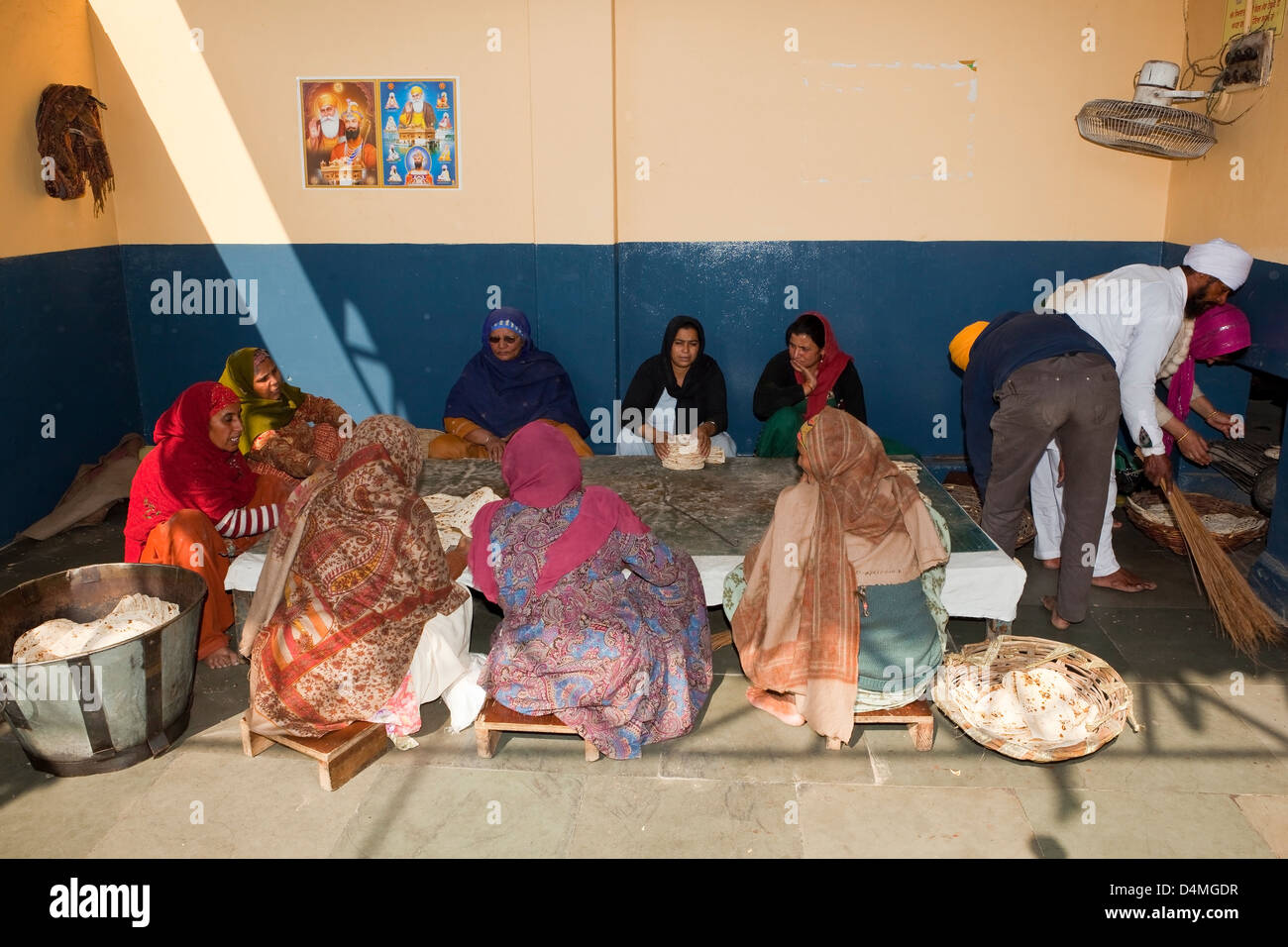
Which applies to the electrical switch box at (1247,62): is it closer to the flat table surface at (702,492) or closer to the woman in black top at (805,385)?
the woman in black top at (805,385)

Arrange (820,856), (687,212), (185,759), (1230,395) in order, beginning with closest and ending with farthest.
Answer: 1. (820,856)
2. (185,759)
3. (1230,395)
4. (687,212)

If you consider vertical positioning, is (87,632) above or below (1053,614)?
above

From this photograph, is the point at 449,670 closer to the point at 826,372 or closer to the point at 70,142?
the point at 826,372

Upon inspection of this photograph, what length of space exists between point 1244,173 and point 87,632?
18.3ft

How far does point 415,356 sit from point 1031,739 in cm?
451

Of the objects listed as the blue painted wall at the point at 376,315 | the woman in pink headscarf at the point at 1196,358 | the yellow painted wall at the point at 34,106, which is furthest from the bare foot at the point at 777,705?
the yellow painted wall at the point at 34,106

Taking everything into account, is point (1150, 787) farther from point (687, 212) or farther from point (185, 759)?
point (687, 212)

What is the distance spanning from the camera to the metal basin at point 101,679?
311cm

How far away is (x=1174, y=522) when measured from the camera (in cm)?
506

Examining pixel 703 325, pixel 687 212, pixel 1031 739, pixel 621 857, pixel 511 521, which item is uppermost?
pixel 687 212

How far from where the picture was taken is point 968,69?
593 cm

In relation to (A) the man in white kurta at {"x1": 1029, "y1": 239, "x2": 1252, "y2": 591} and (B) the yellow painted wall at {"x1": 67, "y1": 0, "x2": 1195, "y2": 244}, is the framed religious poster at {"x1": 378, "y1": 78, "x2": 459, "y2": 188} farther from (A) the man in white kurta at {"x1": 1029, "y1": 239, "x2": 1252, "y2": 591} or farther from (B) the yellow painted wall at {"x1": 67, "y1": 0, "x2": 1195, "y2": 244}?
(A) the man in white kurta at {"x1": 1029, "y1": 239, "x2": 1252, "y2": 591}

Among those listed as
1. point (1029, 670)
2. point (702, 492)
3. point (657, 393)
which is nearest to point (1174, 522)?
point (1029, 670)

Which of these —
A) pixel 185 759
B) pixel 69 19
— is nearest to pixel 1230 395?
pixel 185 759
